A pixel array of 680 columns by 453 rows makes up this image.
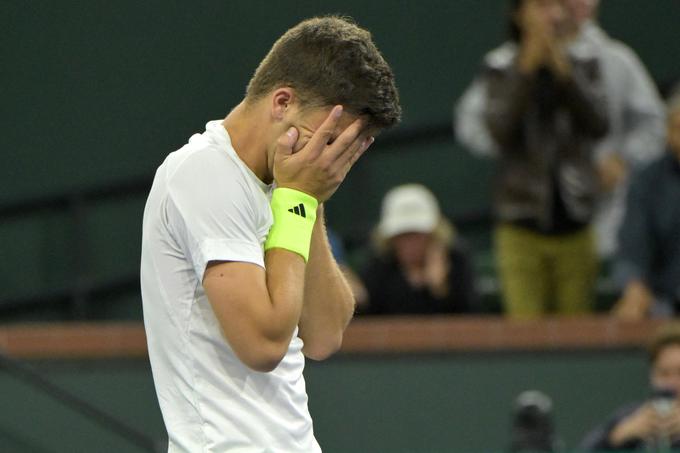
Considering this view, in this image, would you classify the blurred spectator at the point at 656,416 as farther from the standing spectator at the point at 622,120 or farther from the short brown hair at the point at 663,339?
the standing spectator at the point at 622,120

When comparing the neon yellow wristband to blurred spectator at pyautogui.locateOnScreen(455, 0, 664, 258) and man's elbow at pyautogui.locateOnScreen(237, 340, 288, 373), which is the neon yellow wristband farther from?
blurred spectator at pyautogui.locateOnScreen(455, 0, 664, 258)

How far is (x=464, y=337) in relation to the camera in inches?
246

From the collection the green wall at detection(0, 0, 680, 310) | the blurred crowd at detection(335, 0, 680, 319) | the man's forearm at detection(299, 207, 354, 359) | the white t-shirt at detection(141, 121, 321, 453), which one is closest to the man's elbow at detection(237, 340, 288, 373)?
the white t-shirt at detection(141, 121, 321, 453)

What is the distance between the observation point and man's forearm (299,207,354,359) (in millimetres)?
3129

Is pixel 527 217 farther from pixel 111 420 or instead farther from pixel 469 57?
pixel 469 57

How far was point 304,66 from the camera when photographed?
2.81 m

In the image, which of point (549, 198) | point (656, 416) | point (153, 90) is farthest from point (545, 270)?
point (153, 90)

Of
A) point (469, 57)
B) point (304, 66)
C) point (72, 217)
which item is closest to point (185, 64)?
point (72, 217)

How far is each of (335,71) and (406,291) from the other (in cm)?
384

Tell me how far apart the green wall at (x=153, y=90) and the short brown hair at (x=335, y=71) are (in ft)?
19.0

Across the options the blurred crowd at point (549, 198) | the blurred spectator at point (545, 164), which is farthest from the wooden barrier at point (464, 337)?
the blurred spectator at point (545, 164)

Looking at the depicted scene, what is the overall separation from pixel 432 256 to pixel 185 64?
2794mm

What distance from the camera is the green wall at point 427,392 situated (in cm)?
621

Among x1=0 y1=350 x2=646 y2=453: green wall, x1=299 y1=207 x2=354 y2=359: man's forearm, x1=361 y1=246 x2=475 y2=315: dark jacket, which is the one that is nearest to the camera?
x1=299 y1=207 x2=354 y2=359: man's forearm
